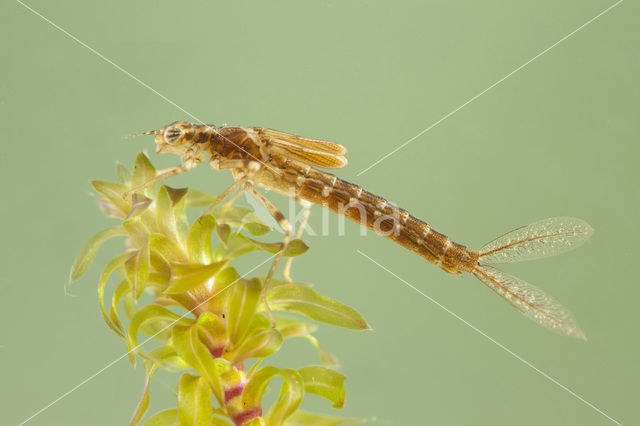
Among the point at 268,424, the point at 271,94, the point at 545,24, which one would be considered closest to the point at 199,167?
the point at 271,94

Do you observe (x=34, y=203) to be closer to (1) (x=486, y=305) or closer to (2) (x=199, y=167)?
(2) (x=199, y=167)

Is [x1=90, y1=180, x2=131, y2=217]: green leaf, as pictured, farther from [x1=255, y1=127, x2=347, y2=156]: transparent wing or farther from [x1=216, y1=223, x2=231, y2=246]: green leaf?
[x1=255, y1=127, x2=347, y2=156]: transparent wing

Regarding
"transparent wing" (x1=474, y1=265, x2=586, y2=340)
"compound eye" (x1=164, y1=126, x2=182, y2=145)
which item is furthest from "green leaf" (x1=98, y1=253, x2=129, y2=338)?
"transparent wing" (x1=474, y1=265, x2=586, y2=340)

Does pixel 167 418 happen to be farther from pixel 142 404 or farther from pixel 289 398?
pixel 289 398

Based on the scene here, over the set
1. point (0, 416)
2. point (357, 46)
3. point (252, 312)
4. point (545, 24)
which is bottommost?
point (0, 416)

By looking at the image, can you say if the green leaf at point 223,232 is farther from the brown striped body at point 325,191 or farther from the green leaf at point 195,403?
the brown striped body at point 325,191

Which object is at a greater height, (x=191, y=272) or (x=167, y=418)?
(x=191, y=272)

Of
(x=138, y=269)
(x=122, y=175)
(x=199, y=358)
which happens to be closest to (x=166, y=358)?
Result: (x=199, y=358)
